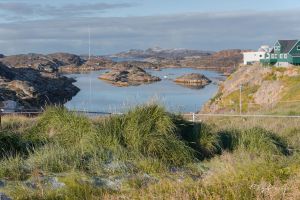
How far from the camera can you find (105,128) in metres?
9.98

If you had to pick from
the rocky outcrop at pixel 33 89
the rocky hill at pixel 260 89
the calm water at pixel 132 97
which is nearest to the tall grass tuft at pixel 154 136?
the calm water at pixel 132 97

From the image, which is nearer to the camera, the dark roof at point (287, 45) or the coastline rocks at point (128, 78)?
the dark roof at point (287, 45)

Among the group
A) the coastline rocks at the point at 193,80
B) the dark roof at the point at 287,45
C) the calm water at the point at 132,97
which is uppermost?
the dark roof at the point at 287,45

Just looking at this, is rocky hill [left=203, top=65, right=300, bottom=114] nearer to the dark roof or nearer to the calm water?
the calm water

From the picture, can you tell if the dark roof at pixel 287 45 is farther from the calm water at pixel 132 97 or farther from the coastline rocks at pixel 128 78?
the coastline rocks at pixel 128 78

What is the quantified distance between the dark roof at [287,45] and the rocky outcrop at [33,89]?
28.3 meters

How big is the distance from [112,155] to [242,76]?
5776 centimetres

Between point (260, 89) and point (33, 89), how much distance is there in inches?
1220

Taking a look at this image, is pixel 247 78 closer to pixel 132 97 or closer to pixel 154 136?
pixel 132 97

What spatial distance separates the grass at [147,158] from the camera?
677 centimetres

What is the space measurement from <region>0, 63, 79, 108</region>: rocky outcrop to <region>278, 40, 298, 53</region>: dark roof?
28.3 meters

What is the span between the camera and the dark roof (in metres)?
66.9

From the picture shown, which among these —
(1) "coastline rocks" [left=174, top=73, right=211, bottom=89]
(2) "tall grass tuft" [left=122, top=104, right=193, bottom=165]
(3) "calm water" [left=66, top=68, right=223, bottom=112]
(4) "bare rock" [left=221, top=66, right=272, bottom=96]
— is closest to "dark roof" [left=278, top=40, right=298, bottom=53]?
(4) "bare rock" [left=221, top=66, right=272, bottom=96]

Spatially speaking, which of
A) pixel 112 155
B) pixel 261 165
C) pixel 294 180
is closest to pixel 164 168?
pixel 112 155
